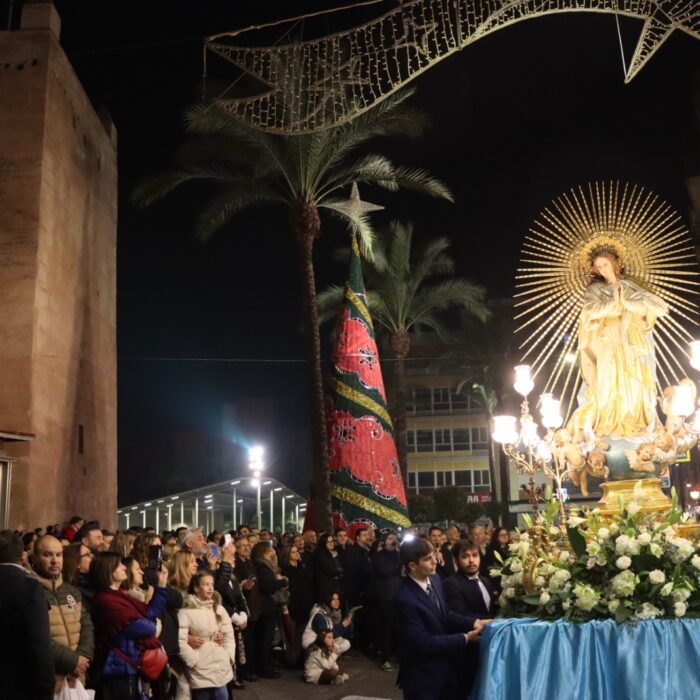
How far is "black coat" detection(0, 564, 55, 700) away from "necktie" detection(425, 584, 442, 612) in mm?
2589

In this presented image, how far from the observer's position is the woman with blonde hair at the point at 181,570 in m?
8.68

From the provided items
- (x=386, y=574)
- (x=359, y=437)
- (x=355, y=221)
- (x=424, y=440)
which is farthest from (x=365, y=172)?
(x=424, y=440)

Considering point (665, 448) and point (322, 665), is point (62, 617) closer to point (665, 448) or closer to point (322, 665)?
point (322, 665)

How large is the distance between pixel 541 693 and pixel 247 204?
1806cm

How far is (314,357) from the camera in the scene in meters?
21.6

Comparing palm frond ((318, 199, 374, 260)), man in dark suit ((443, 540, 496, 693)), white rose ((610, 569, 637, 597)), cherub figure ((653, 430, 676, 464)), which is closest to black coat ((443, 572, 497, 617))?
man in dark suit ((443, 540, 496, 693))

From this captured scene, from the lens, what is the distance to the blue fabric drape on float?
6.21 meters

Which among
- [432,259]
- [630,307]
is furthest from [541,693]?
[432,259]

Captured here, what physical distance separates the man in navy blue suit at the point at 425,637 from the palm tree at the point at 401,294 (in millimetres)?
24716

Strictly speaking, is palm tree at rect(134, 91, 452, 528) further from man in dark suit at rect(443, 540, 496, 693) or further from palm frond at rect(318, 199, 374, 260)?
man in dark suit at rect(443, 540, 496, 693)

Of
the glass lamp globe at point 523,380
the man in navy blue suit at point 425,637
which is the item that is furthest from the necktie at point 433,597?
the glass lamp globe at point 523,380

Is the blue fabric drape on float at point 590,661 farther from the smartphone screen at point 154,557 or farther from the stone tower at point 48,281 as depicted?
the stone tower at point 48,281

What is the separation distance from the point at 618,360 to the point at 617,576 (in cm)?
474

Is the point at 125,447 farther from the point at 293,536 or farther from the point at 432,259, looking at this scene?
the point at 293,536
